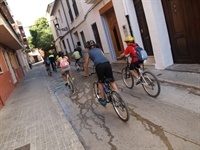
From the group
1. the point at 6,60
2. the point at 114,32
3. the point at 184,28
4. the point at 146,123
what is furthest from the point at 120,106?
the point at 6,60

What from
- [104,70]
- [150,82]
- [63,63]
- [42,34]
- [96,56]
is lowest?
[150,82]

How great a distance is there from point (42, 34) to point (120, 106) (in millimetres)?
42109

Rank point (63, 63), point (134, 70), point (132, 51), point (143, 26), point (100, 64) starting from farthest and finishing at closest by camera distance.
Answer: point (143, 26) → point (63, 63) → point (134, 70) → point (132, 51) → point (100, 64)

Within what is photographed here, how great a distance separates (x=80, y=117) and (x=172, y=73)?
317 centimetres

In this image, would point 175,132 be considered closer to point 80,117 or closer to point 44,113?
point 80,117

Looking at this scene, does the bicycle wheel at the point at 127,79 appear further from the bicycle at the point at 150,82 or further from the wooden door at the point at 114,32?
the wooden door at the point at 114,32

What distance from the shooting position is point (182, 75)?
645cm

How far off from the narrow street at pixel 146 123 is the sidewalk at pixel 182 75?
20 cm

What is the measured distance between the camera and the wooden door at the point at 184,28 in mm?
6457

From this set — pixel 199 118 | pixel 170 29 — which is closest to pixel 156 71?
pixel 170 29

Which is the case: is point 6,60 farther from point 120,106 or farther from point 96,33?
point 120,106

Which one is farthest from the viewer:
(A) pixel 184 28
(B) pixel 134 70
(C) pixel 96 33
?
(C) pixel 96 33

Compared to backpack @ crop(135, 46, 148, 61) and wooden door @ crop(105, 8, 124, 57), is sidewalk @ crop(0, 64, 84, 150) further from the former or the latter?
wooden door @ crop(105, 8, 124, 57)

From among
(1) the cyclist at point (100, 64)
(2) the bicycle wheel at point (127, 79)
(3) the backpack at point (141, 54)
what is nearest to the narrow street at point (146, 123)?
(2) the bicycle wheel at point (127, 79)
